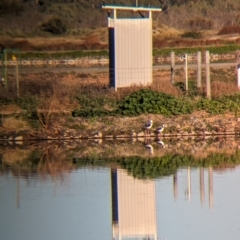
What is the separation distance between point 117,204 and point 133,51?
49.9 ft

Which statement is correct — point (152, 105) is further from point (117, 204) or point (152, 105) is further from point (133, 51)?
point (117, 204)

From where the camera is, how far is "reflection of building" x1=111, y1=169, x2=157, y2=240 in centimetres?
1711

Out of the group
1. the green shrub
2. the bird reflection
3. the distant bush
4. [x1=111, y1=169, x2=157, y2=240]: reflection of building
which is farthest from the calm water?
the distant bush

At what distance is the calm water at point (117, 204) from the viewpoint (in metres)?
16.8

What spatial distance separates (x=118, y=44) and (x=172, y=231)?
1837 centimetres

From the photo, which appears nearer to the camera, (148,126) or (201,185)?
(201,185)

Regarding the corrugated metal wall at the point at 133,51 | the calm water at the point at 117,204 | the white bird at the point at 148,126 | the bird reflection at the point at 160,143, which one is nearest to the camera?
the calm water at the point at 117,204

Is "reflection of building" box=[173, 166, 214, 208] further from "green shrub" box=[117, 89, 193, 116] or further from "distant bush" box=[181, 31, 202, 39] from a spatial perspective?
"distant bush" box=[181, 31, 202, 39]

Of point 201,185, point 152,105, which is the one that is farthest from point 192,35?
point 201,185

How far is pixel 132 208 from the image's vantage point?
1917 cm

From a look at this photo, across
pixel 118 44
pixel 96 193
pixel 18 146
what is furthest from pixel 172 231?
pixel 118 44

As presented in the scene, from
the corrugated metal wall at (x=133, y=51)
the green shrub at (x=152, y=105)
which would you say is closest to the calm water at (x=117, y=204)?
the green shrub at (x=152, y=105)

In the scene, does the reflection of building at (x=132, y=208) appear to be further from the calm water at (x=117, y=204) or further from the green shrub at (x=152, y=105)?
the green shrub at (x=152, y=105)

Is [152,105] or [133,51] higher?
[133,51]
